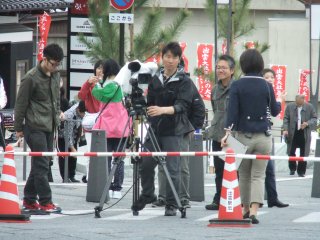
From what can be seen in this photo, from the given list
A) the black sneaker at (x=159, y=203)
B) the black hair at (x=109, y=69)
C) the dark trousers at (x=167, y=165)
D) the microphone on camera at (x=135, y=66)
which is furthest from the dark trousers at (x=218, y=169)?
the black hair at (x=109, y=69)

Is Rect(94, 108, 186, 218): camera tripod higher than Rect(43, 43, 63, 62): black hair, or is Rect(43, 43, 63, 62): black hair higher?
Rect(43, 43, 63, 62): black hair

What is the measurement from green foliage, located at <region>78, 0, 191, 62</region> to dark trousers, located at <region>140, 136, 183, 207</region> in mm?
16849

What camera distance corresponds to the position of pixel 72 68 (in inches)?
1158

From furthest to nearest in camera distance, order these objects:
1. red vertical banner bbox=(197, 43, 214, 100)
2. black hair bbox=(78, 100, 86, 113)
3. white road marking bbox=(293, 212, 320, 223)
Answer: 1. red vertical banner bbox=(197, 43, 214, 100)
2. black hair bbox=(78, 100, 86, 113)
3. white road marking bbox=(293, 212, 320, 223)

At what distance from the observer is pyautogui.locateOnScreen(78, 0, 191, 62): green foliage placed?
2952 cm

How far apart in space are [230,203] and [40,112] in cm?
258

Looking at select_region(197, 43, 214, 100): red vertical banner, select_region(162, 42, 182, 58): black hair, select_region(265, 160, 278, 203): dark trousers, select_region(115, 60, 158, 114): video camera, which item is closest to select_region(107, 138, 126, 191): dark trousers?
select_region(265, 160, 278, 203): dark trousers

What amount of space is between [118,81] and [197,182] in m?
2.84

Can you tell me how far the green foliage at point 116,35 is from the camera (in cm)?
2952

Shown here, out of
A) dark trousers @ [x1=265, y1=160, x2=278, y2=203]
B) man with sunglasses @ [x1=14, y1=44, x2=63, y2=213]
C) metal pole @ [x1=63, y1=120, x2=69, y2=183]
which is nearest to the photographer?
man with sunglasses @ [x1=14, y1=44, x2=63, y2=213]

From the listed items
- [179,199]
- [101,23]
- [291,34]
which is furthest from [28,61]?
[179,199]

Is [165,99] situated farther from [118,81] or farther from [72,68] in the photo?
[72,68]

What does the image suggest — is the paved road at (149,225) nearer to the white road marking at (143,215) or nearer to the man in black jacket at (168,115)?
the white road marking at (143,215)

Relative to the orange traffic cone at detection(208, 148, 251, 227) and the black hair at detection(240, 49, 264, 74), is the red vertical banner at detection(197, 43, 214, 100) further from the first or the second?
the orange traffic cone at detection(208, 148, 251, 227)
